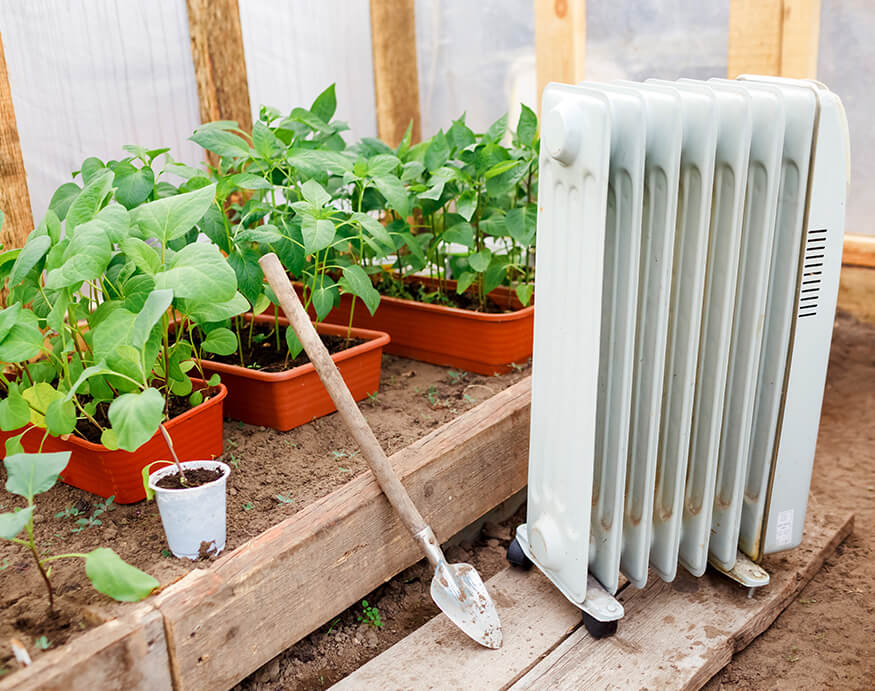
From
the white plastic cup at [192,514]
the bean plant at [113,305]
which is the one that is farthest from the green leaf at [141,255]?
the white plastic cup at [192,514]

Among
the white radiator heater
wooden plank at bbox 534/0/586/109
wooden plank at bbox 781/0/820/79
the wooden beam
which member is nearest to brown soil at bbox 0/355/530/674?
the white radiator heater

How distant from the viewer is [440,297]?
5.61 ft

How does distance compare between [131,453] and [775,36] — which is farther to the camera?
[775,36]

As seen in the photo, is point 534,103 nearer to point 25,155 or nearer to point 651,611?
point 25,155

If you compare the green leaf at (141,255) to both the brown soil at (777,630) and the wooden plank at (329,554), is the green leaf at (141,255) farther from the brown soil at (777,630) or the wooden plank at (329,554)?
the brown soil at (777,630)

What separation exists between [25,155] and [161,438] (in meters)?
0.76

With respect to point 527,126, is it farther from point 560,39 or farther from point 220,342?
point 220,342

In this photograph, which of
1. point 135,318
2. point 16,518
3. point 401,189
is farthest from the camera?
point 401,189

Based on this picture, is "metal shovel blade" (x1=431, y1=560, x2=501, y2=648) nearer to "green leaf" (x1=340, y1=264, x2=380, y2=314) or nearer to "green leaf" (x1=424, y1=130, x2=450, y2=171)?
"green leaf" (x1=340, y1=264, x2=380, y2=314)

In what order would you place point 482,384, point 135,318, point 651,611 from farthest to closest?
point 482,384 → point 651,611 → point 135,318

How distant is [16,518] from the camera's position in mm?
823

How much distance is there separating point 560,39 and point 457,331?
0.93m

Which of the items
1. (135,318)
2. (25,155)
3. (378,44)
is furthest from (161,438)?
(378,44)

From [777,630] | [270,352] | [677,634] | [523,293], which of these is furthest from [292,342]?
[777,630]
